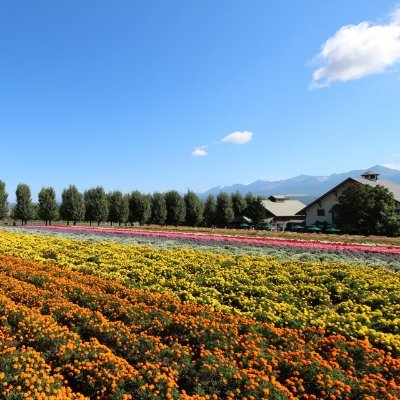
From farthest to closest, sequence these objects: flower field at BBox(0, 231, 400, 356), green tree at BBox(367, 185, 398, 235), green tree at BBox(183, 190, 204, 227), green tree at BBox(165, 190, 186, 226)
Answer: green tree at BBox(183, 190, 204, 227) < green tree at BBox(165, 190, 186, 226) < green tree at BBox(367, 185, 398, 235) < flower field at BBox(0, 231, 400, 356)

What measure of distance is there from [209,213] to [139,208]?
13624 mm

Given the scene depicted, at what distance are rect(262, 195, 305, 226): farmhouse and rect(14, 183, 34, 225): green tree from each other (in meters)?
42.1

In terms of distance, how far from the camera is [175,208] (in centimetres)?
6594

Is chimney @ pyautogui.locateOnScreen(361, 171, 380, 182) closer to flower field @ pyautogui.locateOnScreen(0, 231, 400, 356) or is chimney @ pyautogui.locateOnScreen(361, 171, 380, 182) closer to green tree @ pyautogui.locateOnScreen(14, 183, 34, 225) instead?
flower field @ pyautogui.locateOnScreen(0, 231, 400, 356)

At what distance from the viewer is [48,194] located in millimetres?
61625

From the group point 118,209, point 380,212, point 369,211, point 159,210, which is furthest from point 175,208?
point 380,212

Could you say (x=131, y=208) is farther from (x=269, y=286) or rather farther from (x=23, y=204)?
(x=269, y=286)

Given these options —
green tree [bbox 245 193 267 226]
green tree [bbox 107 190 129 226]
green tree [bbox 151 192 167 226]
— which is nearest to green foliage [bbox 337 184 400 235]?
green tree [bbox 245 193 267 226]

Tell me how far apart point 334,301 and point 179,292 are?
444cm

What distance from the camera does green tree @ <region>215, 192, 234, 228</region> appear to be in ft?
223

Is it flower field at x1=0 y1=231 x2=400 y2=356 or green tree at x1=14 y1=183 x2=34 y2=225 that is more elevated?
green tree at x1=14 y1=183 x2=34 y2=225

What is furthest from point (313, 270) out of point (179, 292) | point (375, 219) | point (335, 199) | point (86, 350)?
point (335, 199)

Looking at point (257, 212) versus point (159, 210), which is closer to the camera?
point (159, 210)

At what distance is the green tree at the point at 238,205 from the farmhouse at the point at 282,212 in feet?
13.6
